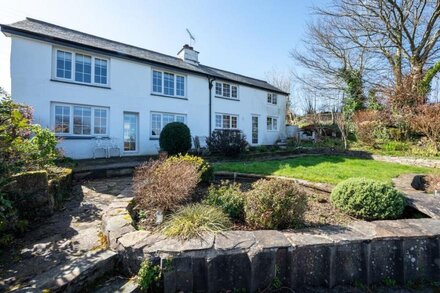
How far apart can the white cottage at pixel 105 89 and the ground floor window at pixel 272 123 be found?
186 inches

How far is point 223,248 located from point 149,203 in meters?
1.99

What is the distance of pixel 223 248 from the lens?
2.60 m

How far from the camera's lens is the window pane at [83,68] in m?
11.0

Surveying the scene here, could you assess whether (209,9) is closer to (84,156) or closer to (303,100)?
(84,156)

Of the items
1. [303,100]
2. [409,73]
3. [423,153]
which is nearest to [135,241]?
Result: [423,153]

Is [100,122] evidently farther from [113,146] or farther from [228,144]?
[228,144]

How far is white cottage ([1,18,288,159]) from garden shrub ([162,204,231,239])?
968cm

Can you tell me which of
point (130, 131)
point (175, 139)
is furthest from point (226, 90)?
point (130, 131)

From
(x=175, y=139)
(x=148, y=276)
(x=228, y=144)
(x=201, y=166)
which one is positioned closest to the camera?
(x=148, y=276)

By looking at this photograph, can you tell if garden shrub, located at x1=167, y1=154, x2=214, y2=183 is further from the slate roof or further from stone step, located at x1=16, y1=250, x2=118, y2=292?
the slate roof

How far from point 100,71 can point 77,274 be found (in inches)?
456

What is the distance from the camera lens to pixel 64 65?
1069 centimetres

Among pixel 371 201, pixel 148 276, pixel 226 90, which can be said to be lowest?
pixel 148 276

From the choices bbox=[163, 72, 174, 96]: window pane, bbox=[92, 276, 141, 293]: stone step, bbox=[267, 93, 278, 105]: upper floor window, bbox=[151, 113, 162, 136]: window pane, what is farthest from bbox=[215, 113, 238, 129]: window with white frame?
bbox=[92, 276, 141, 293]: stone step
